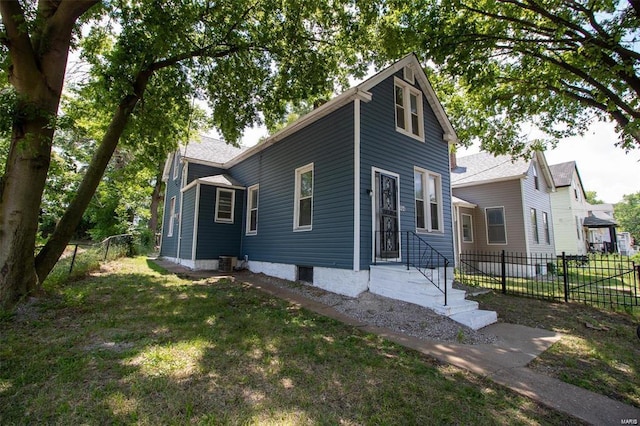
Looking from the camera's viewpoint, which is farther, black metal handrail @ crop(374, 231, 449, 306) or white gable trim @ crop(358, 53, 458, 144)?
white gable trim @ crop(358, 53, 458, 144)

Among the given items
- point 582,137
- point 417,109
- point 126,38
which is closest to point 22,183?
point 126,38

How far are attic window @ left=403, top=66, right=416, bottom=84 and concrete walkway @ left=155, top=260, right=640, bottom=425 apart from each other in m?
7.13

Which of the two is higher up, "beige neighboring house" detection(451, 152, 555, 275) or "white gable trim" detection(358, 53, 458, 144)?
"white gable trim" detection(358, 53, 458, 144)

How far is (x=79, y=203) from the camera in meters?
6.02

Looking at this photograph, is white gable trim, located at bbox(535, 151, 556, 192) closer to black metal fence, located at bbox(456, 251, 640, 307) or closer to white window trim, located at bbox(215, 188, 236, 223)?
black metal fence, located at bbox(456, 251, 640, 307)

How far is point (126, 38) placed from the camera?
22.1ft

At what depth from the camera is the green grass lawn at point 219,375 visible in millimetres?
2463

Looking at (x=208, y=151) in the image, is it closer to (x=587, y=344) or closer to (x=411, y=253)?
(x=411, y=253)

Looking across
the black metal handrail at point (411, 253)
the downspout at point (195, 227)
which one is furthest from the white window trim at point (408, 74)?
the downspout at point (195, 227)

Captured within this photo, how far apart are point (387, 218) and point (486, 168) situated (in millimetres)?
10807

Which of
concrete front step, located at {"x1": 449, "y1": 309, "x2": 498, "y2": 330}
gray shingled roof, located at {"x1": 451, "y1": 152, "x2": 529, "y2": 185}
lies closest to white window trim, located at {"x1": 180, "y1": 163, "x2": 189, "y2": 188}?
concrete front step, located at {"x1": 449, "y1": 309, "x2": 498, "y2": 330}

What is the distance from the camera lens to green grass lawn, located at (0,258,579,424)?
2.46 m

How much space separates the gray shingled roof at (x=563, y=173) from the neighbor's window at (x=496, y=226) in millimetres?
10963

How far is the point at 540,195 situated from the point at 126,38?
1827 centimetres
